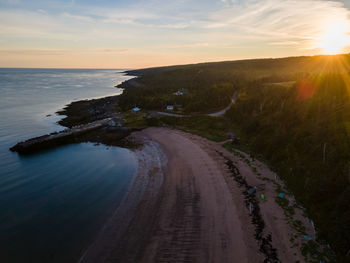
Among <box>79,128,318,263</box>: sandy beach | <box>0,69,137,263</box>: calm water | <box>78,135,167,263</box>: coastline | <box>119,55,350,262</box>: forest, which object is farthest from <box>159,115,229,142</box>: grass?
<box>0,69,137,263</box>: calm water

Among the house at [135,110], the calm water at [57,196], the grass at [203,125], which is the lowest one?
the calm water at [57,196]

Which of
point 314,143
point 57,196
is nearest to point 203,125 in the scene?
point 314,143

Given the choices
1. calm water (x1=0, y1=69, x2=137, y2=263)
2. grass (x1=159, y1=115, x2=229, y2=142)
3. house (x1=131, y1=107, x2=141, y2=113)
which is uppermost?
house (x1=131, y1=107, x2=141, y2=113)

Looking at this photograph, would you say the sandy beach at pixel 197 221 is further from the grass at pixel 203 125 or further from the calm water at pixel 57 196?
the grass at pixel 203 125

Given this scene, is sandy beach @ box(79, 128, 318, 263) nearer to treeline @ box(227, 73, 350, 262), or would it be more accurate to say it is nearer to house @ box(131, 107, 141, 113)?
treeline @ box(227, 73, 350, 262)

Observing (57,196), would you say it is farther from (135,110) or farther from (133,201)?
(135,110)

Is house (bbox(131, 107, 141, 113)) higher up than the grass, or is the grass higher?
house (bbox(131, 107, 141, 113))

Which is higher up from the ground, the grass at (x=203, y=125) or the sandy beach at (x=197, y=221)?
the grass at (x=203, y=125)

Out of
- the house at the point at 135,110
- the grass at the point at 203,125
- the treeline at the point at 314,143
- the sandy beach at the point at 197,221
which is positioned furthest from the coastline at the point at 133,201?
the house at the point at 135,110

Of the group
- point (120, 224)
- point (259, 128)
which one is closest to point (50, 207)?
point (120, 224)
